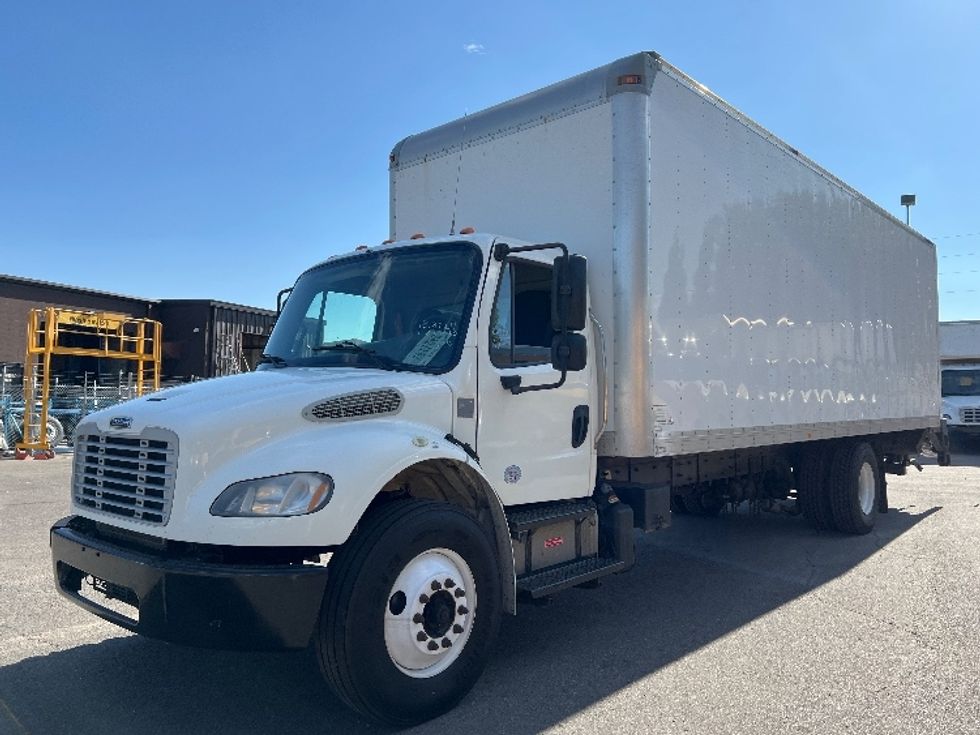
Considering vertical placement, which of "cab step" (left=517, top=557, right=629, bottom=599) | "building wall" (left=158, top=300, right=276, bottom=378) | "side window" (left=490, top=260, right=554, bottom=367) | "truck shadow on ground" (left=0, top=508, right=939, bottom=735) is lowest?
"truck shadow on ground" (left=0, top=508, right=939, bottom=735)

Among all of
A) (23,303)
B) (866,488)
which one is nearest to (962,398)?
(866,488)

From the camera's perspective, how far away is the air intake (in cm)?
367

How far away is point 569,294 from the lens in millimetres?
4242

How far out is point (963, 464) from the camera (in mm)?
18844

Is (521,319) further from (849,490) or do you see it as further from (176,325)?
(176,325)

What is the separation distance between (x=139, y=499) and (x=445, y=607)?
1.55 metres

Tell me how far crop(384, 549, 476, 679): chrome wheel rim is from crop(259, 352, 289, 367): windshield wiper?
1713 millimetres

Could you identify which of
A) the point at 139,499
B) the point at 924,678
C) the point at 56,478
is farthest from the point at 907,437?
the point at 56,478

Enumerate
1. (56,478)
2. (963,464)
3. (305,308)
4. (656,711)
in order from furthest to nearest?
(963,464), (56,478), (305,308), (656,711)

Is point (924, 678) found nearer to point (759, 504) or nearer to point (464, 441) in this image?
point (464, 441)

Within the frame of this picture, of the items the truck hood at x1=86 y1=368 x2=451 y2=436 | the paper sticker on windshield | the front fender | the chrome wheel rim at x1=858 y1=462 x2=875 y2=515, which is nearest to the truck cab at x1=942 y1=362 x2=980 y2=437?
the chrome wheel rim at x1=858 y1=462 x2=875 y2=515

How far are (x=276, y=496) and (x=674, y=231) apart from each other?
3.51 m

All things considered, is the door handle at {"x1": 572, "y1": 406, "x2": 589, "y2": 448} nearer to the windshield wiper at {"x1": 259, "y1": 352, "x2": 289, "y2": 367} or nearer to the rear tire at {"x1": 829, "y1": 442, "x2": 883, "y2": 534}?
the windshield wiper at {"x1": 259, "y1": 352, "x2": 289, "y2": 367}

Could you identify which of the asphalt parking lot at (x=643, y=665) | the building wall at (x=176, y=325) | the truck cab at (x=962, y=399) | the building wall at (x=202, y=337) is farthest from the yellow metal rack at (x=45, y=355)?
the truck cab at (x=962, y=399)
